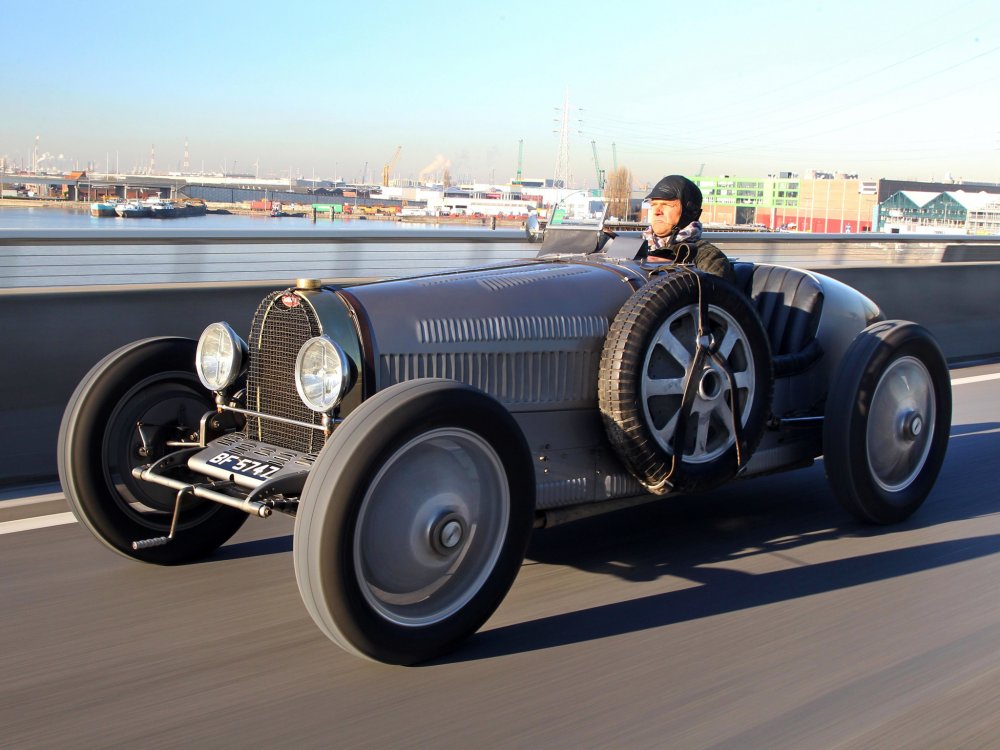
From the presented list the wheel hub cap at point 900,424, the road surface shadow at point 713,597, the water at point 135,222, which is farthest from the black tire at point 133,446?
the wheel hub cap at point 900,424

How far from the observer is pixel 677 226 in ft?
17.2

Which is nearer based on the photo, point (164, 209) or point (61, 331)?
point (61, 331)

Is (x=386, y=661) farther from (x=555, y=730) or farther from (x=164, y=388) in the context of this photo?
(x=164, y=388)

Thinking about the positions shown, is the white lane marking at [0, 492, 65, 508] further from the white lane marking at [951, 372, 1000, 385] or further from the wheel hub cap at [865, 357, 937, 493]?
the white lane marking at [951, 372, 1000, 385]

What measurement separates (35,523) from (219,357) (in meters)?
1.50

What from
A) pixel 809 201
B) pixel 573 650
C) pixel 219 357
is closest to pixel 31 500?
pixel 219 357

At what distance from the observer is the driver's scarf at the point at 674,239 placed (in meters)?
5.20

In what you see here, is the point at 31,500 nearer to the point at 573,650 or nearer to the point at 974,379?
the point at 573,650

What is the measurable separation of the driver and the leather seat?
426mm

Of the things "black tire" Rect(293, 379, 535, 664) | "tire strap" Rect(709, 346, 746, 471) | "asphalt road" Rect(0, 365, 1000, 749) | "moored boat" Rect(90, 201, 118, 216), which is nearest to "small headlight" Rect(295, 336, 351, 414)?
"black tire" Rect(293, 379, 535, 664)

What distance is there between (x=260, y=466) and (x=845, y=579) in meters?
2.46

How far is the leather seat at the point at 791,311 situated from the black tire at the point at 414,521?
88.7 inches

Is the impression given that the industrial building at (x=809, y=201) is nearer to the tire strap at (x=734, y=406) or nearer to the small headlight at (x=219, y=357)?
the tire strap at (x=734, y=406)

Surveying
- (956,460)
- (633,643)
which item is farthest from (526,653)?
(956,460)
